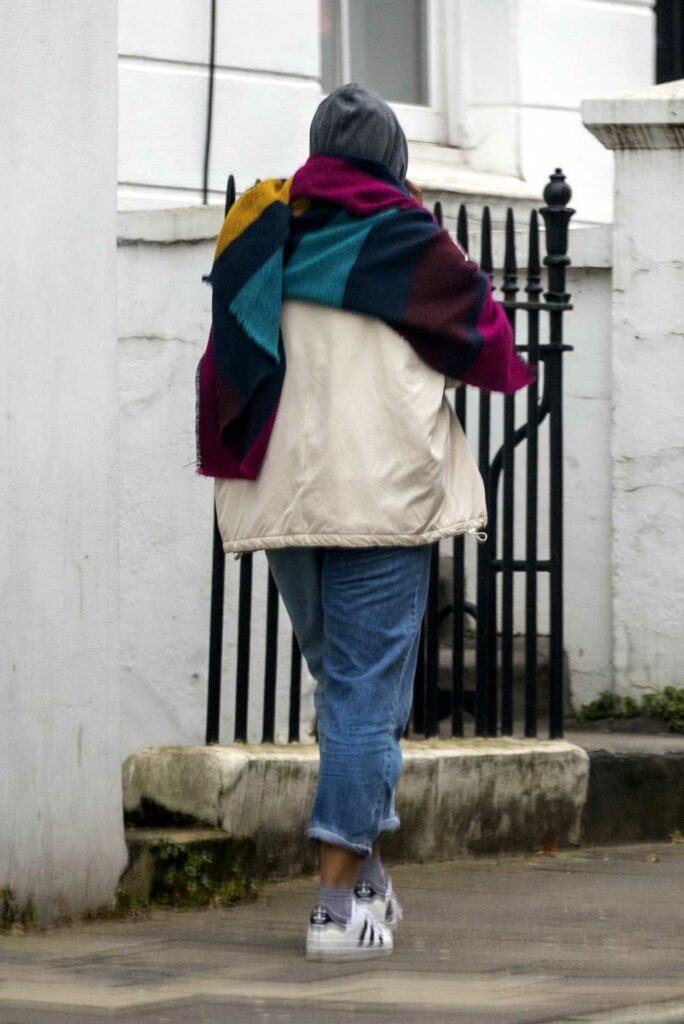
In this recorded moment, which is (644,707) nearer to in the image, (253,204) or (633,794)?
(633,794)

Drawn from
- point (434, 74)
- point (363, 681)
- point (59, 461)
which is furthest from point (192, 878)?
point (434, 74)

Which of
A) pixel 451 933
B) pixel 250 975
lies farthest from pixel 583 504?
pixel 250 975

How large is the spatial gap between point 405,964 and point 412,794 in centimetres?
147

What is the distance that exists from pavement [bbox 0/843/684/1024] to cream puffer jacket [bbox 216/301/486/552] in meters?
0.87

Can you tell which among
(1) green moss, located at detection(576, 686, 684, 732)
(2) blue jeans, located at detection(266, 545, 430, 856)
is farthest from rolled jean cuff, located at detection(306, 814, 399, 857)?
(1) green moss, located at detection(576, 686, 684, 732)

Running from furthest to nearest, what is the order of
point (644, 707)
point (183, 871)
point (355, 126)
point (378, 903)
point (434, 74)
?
point (434, 74) < point (644, 707) < point (183, 871) < point (378, 903) < point (355, 126)

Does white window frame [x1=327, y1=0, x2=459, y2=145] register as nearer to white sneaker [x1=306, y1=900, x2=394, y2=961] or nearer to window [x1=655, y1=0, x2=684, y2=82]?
window [x1=655, y1=0, x2=684, y2=82]

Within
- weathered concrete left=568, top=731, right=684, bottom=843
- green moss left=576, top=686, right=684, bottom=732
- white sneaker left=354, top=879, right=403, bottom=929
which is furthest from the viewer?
green moss left=576, top=686, right=684, bottom=732

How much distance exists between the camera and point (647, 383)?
23.0 feet

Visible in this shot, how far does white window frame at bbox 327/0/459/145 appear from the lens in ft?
28.8

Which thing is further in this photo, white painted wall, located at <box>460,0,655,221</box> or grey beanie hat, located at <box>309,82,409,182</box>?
white painted wall, located at <box>460,0,655,221</box>

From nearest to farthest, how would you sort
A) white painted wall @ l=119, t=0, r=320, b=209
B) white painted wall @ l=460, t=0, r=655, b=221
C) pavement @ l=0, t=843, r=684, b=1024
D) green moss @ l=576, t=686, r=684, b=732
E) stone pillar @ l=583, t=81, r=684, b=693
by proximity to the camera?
pavement @ l=0, t=843, r=684, b=1024 → green moss @ l=576, t=686, r=684, b=732 → stone pillar @ l=583, t=81, r=684, b=693 → white painted wall @ l=119, t=0, r=320, b=209 → white painted wall @ l=460, t=0, r=655, b=221

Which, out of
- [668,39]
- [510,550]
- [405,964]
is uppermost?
[668,39]

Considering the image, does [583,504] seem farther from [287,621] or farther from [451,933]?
[451,933]
